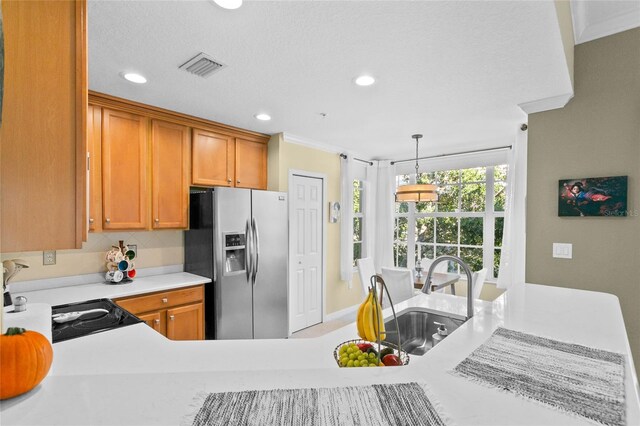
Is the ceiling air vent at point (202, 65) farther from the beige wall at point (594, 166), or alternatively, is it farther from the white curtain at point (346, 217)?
the white curtain at point (346, 217)

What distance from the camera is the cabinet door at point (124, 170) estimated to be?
261 centimetres

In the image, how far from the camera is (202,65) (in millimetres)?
2045

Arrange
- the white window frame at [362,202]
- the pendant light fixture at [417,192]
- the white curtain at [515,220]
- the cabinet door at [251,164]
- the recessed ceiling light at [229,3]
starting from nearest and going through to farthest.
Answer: the recessed ceiling light at [229,3] → the white curtain at [515,220] → the pendant light fixture at [417,192] → the cabinet door at [251,164] → the white window frame at [362,202]

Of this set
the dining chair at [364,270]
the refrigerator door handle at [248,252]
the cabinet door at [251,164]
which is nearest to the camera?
the refrigerator door handle at [248,252]

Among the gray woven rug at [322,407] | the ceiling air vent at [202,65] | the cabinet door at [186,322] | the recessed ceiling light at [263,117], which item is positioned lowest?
the cabinet door at [186,322]

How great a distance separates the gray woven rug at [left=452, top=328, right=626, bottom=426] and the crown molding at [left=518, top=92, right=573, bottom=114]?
2.09m

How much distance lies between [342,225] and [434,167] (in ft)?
5.40

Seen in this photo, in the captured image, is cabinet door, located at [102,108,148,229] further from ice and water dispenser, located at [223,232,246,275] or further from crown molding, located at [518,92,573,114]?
crown molding, located at [518,92,573,114]

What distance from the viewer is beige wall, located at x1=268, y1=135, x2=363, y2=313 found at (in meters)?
3.76

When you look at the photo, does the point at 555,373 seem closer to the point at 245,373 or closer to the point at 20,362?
the point at 245,373

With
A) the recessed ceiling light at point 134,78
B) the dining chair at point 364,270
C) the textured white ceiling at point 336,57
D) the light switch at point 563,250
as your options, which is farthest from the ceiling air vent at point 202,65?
the light switch at point 563,250

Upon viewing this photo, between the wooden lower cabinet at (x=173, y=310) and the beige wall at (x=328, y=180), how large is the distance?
5.04 ft

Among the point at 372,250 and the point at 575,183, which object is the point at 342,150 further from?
the point at 575,183

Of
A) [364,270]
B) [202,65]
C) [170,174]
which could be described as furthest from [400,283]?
[202,65]
